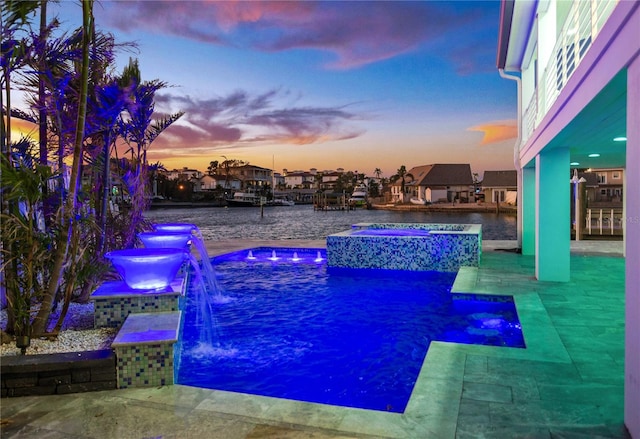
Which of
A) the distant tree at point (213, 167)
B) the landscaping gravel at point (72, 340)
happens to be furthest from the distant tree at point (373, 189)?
the landscaping gravel at point (72, 340)

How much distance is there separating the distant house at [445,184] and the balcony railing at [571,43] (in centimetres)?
6492

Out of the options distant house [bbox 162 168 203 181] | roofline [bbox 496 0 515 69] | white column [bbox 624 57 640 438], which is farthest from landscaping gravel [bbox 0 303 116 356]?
distant house [bbox 162 168 203 181]

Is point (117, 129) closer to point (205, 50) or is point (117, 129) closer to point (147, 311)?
point (147, 311)

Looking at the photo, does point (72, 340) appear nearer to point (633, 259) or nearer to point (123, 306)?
point (123, 306)

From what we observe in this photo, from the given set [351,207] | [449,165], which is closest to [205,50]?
[449,165]

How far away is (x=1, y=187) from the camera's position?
12.6 ft

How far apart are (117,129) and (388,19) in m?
13.4

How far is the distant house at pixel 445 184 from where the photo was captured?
7112 cm

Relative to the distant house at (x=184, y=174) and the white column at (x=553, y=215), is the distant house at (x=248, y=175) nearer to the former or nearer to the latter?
the distant house at (x=184, y=174)

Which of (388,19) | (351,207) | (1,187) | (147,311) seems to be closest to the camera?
(1,187)

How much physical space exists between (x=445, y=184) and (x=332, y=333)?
226 ft

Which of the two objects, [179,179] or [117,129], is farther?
[179,179]

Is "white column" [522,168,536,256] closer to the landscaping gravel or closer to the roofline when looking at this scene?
the roofline

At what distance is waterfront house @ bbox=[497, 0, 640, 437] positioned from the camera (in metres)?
2.81
